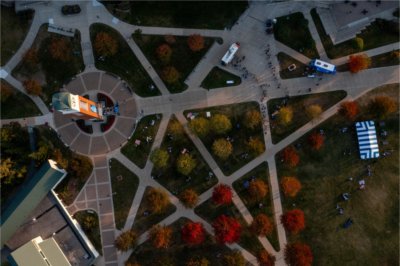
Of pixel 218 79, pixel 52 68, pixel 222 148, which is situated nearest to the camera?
pixel 222 148

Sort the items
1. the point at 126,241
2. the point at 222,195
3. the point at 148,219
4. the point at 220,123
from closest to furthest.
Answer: the point at 222,195 < the point at 126,241 < the point at 220,123 < the point at 148,219

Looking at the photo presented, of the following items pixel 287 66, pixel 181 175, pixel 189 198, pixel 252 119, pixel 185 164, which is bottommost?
pixel 189 198

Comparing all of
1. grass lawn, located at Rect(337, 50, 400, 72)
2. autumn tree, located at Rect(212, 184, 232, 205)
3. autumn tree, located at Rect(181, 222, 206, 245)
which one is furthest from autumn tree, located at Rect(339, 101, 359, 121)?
autumn tree, located at Rect(181, 222, 206, 245)

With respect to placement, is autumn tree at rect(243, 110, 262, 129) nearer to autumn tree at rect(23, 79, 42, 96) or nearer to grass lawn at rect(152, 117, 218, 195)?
grass lawn at rect(152, 117, 218, 195)

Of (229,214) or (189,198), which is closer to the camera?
(189,198)

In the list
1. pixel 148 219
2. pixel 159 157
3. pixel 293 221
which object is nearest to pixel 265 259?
pixel 293 221

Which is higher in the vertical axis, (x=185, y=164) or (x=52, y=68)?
(x=52, y=68)

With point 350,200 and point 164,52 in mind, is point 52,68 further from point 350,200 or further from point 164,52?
point 350,200
